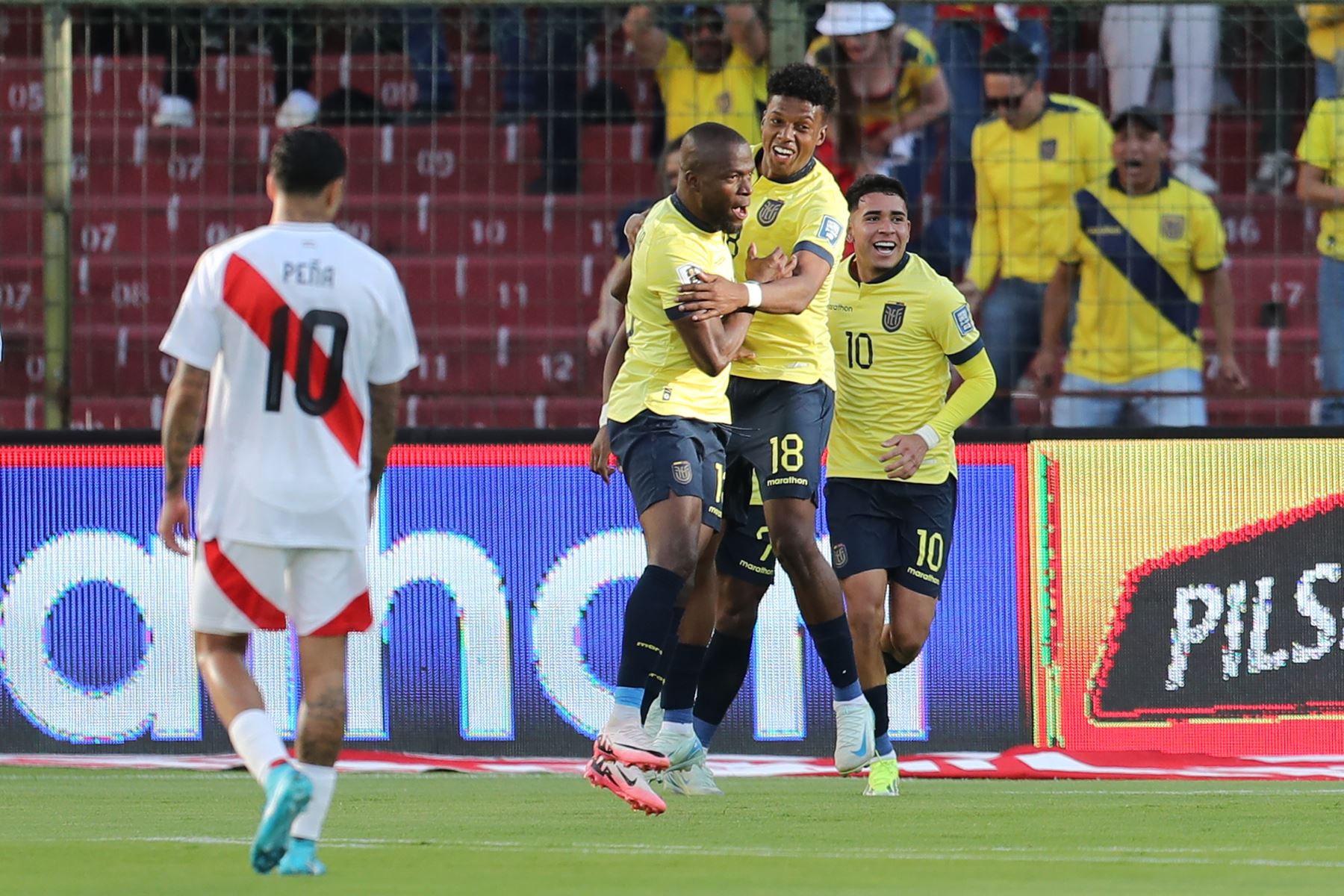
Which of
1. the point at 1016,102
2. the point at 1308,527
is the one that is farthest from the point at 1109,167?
the point at 1308,527

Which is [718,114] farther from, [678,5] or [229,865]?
[229,865]

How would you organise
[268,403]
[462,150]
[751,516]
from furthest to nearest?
1. [462,150]
2. [751,516]
3. [268,403]

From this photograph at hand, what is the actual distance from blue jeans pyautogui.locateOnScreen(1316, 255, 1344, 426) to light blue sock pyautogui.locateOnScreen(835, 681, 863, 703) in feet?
10.6

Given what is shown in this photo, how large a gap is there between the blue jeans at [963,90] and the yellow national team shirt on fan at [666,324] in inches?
139

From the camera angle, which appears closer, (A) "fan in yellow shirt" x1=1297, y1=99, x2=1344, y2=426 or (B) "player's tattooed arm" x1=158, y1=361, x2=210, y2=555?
(B) "player's tattooed arm" x1=158, y1=361, x2=210, y2=555

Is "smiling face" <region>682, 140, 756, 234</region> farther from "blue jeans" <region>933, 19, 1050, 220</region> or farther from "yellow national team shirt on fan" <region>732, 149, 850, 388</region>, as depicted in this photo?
"blue jeans" <region>933, 19, 1050, 220</region>

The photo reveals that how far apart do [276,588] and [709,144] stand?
221 cm

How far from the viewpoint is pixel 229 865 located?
4.86 metres

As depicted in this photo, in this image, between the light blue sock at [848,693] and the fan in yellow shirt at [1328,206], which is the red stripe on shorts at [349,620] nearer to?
the light blue sock at [848,693]

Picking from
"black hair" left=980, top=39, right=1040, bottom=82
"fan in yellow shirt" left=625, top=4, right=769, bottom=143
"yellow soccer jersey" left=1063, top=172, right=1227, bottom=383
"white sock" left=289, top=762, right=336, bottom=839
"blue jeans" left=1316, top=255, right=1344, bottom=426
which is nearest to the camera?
"white sock" left=289, top=762, right=336, bottom=839

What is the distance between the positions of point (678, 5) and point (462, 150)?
4.78 ft

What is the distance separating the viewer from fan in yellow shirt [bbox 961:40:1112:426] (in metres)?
9.85

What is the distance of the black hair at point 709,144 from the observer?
638 centimetres

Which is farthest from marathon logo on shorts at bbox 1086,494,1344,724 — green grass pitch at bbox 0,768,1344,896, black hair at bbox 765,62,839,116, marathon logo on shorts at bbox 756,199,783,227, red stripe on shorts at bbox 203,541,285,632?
red stripe on shorts at bbox 203,541,285,632
